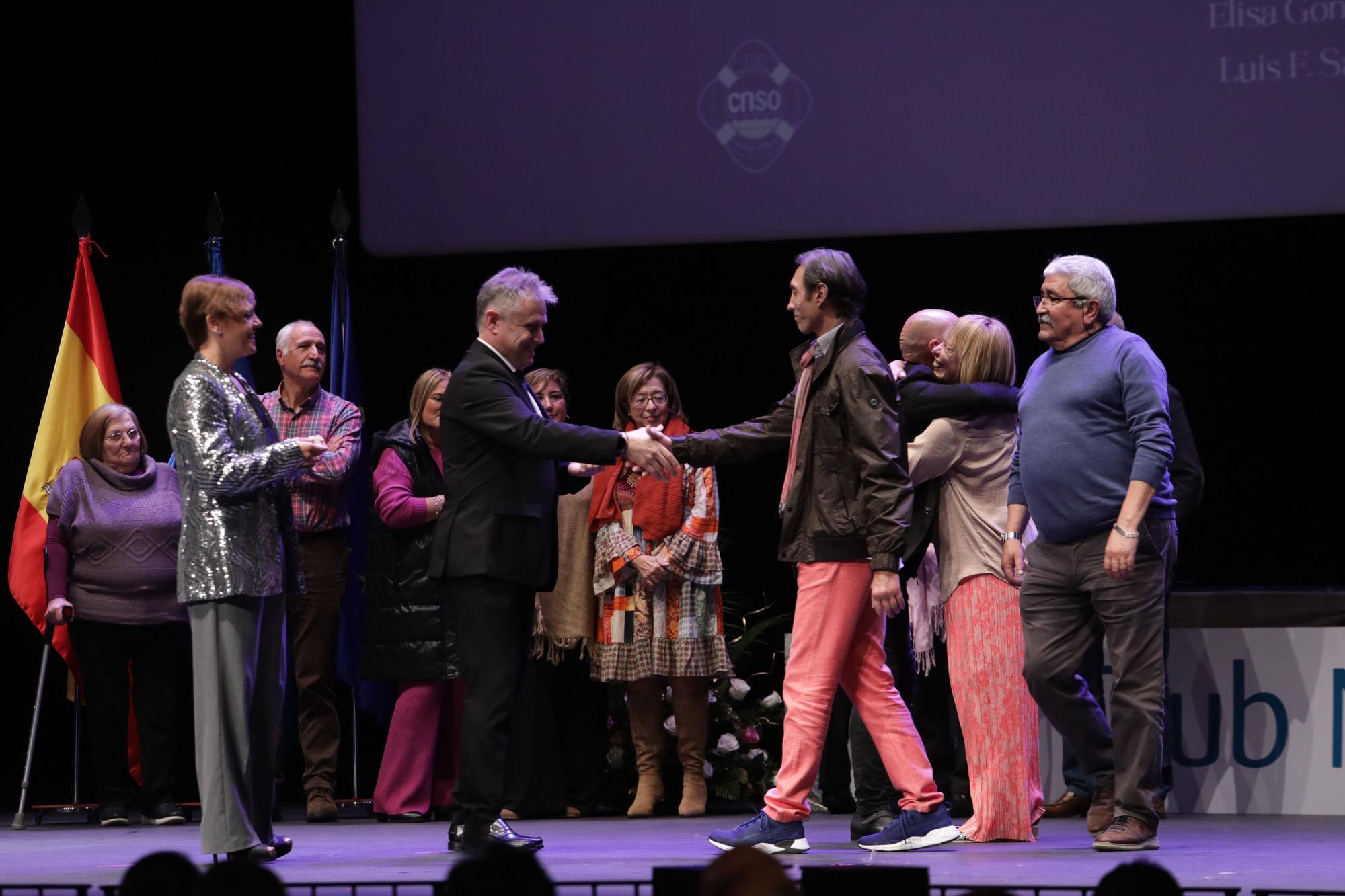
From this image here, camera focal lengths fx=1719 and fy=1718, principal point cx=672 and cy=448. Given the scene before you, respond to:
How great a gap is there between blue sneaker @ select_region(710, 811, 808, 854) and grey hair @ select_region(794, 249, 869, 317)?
1335mm

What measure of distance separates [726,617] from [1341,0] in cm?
333

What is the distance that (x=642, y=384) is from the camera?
5895 mm

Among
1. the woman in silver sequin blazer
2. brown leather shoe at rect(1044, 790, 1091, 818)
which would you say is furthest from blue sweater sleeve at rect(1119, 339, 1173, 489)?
the woman in silver sequin blazer

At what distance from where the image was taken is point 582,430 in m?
4.50

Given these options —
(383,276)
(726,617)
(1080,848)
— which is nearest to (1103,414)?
(1080,848)

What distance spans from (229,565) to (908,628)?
82.3 inches

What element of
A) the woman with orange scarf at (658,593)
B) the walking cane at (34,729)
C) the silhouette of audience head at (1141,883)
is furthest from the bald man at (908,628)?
the walking cane at (34,729)

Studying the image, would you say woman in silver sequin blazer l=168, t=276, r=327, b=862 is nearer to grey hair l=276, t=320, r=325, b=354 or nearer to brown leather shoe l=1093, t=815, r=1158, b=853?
grey hair l=276, t=320, r=325, b=354

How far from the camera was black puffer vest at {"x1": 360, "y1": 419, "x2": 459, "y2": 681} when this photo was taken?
19.6 ft

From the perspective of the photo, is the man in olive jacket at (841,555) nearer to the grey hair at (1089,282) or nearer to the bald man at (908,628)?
the bald man at (908,628)

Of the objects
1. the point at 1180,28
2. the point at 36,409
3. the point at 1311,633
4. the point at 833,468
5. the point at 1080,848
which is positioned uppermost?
the point at 1180,28

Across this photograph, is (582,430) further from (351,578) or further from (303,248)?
(303,248)

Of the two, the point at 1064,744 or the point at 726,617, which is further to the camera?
the point at 726,617

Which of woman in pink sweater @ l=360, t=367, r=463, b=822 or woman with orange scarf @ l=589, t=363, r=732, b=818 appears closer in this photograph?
woman with orange scarf @ l=589, t=363, r=732, b=818
